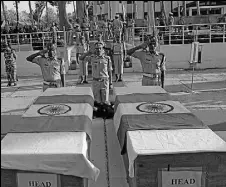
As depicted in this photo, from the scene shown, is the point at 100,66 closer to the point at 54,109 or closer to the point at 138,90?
the point at 138,90

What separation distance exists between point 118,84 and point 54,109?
6.39 m

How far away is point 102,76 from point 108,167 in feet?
9.28

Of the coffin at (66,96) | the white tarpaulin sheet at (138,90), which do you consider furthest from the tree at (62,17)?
the white tarpaulin sheet at (138,90)

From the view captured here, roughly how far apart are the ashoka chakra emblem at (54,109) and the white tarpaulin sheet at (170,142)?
4.21 feet

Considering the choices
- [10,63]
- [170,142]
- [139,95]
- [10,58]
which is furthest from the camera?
[10,63]

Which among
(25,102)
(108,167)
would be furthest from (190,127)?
(25,102)

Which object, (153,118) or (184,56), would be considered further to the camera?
(184,56)

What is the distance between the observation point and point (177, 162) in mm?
3393

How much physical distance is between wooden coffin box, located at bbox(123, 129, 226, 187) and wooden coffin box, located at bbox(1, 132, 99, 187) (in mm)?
462

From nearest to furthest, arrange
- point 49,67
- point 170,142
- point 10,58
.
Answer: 1. point 170,142
2. point 49,67
3. point 10,58

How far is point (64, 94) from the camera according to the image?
5.77 metres

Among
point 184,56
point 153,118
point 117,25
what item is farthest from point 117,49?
point 153,118

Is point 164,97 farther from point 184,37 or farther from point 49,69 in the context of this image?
point 184,37

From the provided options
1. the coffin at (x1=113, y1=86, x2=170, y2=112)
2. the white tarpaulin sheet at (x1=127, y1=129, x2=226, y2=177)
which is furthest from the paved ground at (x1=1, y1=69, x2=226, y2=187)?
the white tarpaulin sheet at (x1=127, y1=129, x2=226, y2=177)
